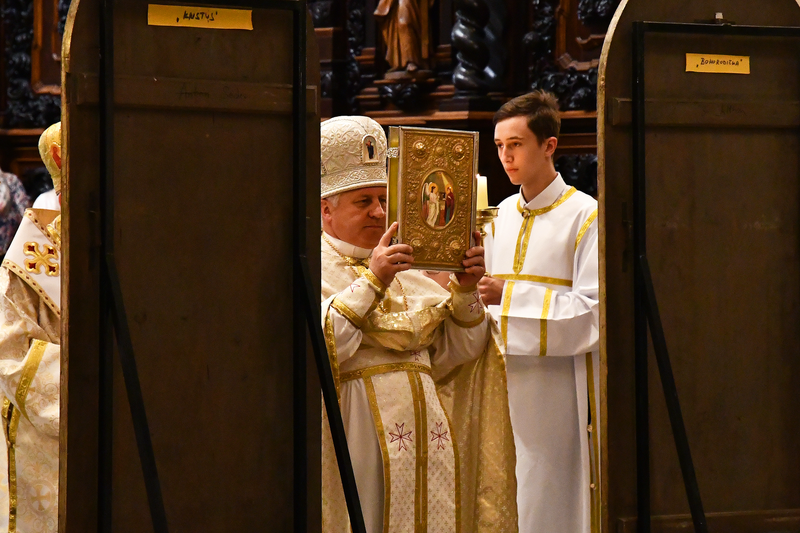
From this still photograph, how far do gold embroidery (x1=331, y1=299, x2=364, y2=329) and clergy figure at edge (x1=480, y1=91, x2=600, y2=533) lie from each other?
152cm

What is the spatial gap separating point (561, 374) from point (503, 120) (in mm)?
1034

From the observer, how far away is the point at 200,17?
260cm

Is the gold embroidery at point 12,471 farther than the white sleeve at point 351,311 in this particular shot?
Yes

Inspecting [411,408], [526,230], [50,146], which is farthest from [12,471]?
[526,230]

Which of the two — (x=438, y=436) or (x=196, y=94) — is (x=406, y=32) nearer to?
(x=438, y=436)

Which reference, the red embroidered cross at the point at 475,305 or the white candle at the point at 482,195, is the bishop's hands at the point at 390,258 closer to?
the red embroidered cross at the point at 475,305

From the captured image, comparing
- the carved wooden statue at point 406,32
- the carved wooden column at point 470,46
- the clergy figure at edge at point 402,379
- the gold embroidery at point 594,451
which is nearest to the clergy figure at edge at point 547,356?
the gold embroidery at point 594,451

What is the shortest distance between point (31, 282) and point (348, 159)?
38.7 inches

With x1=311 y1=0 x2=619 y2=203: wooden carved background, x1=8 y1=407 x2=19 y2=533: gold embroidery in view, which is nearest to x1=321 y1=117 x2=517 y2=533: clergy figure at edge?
x1=8 y1=407 x2=19 y2=533: gold embroidery

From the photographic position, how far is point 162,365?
259 centimetres

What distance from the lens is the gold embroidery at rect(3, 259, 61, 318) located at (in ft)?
11.3

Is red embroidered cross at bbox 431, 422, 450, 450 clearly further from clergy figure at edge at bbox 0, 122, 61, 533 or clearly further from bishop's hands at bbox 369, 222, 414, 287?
clergy figure at edge at bbox 0, 122, 61, 533

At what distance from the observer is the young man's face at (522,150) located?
185 inches

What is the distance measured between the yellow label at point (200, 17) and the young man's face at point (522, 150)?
2204mm
